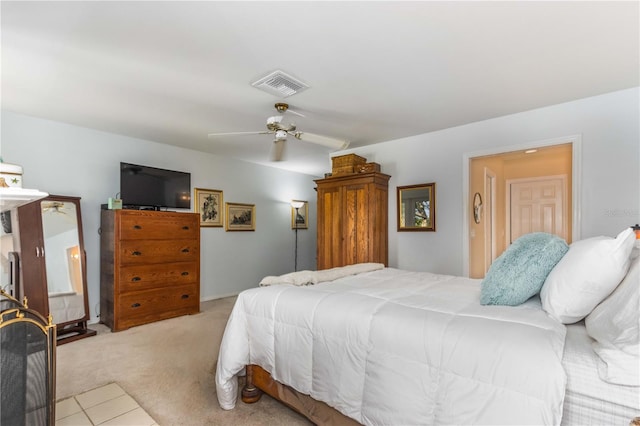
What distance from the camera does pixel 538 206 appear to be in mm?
4594

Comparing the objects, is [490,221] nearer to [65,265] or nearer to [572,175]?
[572,175]

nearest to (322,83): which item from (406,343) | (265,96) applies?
(265,96)

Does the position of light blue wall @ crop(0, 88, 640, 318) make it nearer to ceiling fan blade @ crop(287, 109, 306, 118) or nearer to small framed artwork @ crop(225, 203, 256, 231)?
small framed artwork @ crop(225, 203, 256, 231)

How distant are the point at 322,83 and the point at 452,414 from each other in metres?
2.23

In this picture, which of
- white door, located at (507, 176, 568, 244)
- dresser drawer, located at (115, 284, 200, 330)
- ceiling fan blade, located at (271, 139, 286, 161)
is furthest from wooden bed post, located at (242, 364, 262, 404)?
white door, located at (507, 176, 568, 244)

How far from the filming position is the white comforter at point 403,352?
3.32 feet

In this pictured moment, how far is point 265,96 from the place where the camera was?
105 inches

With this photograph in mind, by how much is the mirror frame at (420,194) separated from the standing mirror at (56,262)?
144 inches

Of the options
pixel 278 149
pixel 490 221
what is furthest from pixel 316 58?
pixel 490 221

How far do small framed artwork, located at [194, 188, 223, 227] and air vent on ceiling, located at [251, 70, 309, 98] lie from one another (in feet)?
8.45

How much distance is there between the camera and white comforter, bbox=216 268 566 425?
1013 millimetres

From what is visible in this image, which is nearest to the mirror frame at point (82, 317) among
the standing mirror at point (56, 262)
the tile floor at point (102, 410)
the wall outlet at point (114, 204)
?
the standing mirror at point (56, 262)

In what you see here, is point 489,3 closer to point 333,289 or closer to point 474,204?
point 333,289

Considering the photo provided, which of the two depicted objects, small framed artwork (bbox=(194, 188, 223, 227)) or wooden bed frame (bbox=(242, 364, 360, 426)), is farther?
small framed artwork (bbox=(194, 188, 223, 227))
